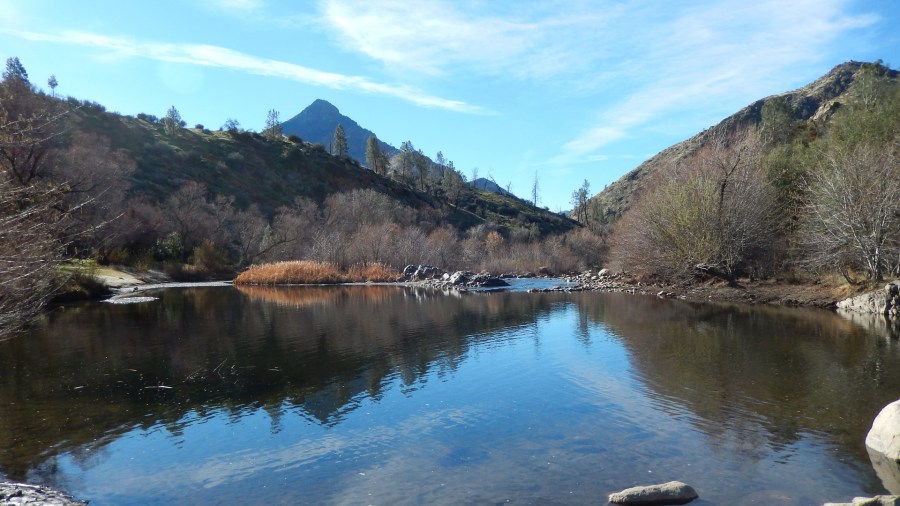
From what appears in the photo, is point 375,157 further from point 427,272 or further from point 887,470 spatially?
point 887,470

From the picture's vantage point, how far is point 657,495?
8211 mm

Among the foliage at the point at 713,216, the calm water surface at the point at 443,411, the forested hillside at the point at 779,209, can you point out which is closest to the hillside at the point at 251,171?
the foliage at the point at 713,216

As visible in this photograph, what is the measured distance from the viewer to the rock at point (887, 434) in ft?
31.8

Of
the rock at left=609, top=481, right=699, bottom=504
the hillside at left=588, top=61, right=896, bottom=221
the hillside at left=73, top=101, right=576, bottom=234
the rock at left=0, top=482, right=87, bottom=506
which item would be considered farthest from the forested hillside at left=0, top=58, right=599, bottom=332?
the hillside at left=588, top=61, right=896, bottom=221

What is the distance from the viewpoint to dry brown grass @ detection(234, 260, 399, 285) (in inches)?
2136

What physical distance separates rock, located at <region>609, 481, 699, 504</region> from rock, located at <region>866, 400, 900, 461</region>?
163 inches

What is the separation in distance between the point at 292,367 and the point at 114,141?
85.6m

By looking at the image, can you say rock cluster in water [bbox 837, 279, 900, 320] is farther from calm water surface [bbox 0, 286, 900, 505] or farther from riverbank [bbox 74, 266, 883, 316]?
calm water surface [bbox 0, 286, 900, 505]

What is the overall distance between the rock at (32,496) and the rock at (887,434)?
1333 centimetres

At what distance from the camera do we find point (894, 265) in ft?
93.0

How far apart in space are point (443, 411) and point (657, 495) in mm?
5864

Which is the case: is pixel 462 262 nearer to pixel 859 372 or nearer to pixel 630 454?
pixel 859 372

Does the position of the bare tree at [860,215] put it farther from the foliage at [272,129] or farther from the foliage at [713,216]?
the foliage at [272,129]

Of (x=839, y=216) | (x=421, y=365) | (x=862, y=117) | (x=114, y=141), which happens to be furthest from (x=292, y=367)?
(x=114, y=141)
